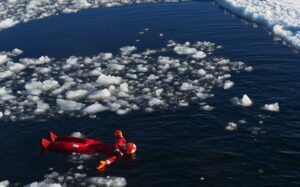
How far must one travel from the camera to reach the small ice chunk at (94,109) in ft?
53.1

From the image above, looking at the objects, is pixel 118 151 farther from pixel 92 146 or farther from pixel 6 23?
pixel 6 23

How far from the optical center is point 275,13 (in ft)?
85.8

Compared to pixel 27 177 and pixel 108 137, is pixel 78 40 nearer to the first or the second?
pixel 108 137

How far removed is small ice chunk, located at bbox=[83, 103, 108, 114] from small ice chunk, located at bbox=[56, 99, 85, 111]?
1.17 ft

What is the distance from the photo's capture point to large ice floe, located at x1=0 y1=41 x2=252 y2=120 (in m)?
16.5

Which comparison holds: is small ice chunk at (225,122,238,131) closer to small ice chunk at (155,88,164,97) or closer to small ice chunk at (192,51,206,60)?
small ice chunk at (155,88,164,97)

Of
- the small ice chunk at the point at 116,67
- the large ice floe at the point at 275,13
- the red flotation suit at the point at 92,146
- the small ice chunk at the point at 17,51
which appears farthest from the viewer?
the large ice floe at the point at 275,13

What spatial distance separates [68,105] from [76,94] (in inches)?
36.9

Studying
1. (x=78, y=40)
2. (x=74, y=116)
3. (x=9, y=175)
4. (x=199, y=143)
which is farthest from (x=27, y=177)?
(x=78, y=40)

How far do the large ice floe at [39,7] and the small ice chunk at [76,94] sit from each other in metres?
11.8

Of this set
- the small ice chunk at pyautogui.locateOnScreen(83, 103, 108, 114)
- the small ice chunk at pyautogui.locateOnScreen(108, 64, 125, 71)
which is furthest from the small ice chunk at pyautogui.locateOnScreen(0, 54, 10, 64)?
the small ice chunk at pyautogui.locateOnScreen(83, 103, 108, 114)

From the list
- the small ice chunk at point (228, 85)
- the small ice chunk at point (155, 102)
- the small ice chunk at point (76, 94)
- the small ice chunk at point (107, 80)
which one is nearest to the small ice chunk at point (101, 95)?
the small ice chunk at point (76, 94)

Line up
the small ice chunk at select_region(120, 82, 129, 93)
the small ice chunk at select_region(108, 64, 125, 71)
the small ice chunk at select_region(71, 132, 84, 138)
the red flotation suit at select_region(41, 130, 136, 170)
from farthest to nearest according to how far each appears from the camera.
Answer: the small ice chunk at select_region(108, 64, 125, 71) → the small ice chunk at select_region(120, 82, 129, 93) → the small ice chunk at select_region(71, 132, 84, 138) → the red flotation suit at select_region(41, 130, 136, 170)

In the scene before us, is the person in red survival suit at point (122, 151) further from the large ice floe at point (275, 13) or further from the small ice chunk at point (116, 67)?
the large ice floe at point (275, 13)
